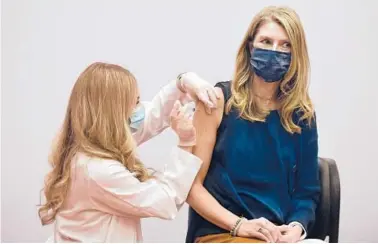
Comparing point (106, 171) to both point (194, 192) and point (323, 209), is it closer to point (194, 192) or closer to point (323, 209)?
point (194, 192)

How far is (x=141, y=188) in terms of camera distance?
2.02m

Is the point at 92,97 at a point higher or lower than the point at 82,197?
higher

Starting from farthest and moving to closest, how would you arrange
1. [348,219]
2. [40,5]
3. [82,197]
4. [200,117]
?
[348,219]
[40,5]
[200,117]
[82,197]

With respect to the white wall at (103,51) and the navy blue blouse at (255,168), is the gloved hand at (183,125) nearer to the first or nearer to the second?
the navy blue blouse at (255,168)

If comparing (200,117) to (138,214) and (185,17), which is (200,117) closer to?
(138,214)

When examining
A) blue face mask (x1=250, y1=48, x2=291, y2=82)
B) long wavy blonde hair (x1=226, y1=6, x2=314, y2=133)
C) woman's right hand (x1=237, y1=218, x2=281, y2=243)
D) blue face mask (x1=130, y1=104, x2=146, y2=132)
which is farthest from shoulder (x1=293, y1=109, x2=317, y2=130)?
blue face mask (x1=130, y1=104, x2=146, y2=132)

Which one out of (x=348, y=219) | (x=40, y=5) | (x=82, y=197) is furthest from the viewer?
(x=348, y=219)

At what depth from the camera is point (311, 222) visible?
2232 millimetres

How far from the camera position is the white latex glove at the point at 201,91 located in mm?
2137

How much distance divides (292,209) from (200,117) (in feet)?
1.51

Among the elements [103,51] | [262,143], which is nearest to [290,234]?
[262,143]

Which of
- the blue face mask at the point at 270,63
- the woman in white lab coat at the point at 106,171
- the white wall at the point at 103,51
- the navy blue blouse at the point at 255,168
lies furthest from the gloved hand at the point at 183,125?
the white wall at the point at 103,51

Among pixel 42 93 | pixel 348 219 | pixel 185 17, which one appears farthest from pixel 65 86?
pixel 348 219

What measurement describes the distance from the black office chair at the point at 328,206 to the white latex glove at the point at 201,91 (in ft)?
1.61
